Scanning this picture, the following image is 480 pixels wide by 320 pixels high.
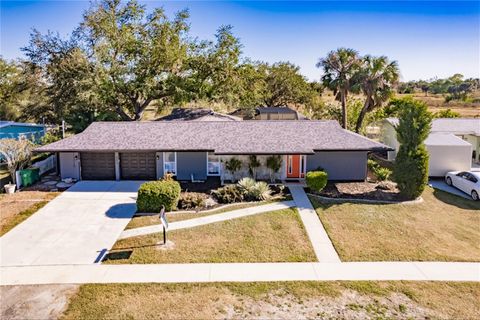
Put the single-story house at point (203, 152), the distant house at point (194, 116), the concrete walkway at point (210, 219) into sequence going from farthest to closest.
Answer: the distant house at point (194, 116) < the single-story house at point (203, 152) < the concrete walkway at point (210, 219)

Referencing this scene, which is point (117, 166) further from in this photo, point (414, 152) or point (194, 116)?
point (414, 152)

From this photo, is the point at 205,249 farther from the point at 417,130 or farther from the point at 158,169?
the point at 417,130

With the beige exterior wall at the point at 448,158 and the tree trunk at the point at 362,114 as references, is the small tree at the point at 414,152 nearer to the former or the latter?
the beige exterior wall at the point at 448,158

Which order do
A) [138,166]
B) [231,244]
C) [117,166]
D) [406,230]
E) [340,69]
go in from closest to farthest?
[231,244] < [406,230] < [117,166] < [138,166] < [340,69]

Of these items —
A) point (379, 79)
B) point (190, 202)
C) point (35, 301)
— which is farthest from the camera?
point (379, 79)

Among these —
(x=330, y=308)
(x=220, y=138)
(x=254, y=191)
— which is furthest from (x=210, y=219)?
(x=220, y=138)

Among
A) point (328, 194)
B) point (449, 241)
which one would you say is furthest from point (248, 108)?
point (449, 241)

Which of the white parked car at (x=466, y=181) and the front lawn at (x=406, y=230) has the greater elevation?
the white parked car at (x=466, y=181)

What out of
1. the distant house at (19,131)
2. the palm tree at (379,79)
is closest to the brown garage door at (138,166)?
the distant house at (19,131)
